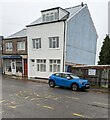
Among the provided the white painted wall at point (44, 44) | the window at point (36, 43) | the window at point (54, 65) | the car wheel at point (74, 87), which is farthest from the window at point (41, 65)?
the car wheel at point (74, 87)

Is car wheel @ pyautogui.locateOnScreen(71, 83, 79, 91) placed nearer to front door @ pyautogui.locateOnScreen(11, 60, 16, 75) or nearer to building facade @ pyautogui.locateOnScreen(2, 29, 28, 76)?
building facade @ pyautogui.locateOnScreen(2, 29, 28, 76)

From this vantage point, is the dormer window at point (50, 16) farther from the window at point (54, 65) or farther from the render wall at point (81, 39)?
the window at point (54, 65)

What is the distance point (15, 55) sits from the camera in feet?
93.0

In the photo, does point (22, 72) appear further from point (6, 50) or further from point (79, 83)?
point (79, 83)

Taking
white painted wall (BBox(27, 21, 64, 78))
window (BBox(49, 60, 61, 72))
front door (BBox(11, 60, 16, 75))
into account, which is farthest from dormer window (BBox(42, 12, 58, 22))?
front door (BBox(11, 60, 16, 75))

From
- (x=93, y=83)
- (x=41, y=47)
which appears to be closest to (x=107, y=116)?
(x=93, y=83)

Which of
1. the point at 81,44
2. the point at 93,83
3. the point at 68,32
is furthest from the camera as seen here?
the point at 81,44

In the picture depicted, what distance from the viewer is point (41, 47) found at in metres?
24.3

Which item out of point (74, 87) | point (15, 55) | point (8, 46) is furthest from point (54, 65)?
point (8, 46)

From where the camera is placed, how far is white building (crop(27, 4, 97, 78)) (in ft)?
72.9

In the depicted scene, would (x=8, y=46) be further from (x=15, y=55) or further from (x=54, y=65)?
(x=54, y=65)

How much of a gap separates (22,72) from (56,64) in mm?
7658

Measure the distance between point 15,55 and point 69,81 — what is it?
15.0 meters

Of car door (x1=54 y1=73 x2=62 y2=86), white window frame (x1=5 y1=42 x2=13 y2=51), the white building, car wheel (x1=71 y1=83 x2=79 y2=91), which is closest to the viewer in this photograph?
car wheel (x1=71 y1=83 x2=79 y2=91)
